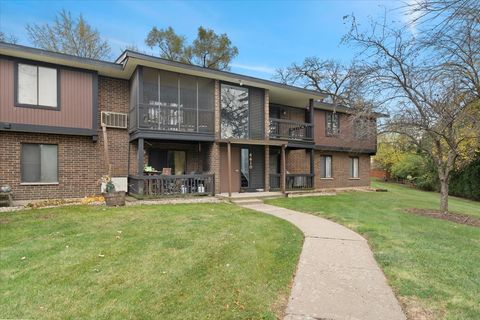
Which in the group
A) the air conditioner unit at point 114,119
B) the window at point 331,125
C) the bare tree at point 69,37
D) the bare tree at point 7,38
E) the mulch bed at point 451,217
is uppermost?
the bare tree at point 69,37

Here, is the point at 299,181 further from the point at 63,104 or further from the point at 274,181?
the point at 63,104

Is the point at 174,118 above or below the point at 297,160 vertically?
above

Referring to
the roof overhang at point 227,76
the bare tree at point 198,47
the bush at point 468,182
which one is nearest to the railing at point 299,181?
the roof overhang at point 227,76

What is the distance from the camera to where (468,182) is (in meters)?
22.2

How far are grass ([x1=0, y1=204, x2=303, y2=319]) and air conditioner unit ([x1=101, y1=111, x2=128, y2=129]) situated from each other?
5679mm

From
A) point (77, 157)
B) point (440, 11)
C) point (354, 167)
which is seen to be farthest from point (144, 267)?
point (354, 167)

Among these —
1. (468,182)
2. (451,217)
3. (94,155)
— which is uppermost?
(94,155)

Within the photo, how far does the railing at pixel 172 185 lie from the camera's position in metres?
11.1

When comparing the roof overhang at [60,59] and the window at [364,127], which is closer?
the roof overhang at [60,59]

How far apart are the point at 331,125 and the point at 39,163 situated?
16.0m

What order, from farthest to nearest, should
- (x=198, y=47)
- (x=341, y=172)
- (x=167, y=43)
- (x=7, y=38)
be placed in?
(x=198, y=47)
(x=167, y=43)
(x=341, y=172)
(x=7, y=38)

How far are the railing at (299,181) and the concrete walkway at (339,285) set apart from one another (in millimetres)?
8662

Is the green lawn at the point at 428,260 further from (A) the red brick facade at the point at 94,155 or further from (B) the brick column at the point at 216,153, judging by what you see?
(A) the red brick facade at the point at 94,155

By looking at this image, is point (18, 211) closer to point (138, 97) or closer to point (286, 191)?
point (138, 97)
